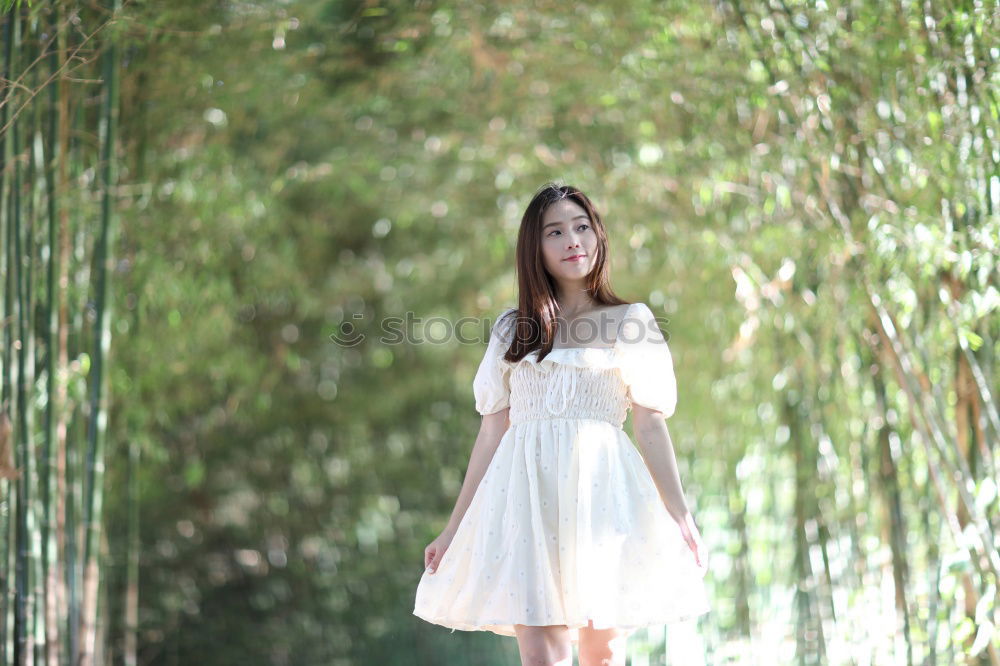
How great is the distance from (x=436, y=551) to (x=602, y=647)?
36 centimetres

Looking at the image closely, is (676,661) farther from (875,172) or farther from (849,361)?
(875,172)

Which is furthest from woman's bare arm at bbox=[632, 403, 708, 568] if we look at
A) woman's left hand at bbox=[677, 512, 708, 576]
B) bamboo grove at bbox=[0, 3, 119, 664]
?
bamboo grove at bbox=[0, 3, 119, 664]

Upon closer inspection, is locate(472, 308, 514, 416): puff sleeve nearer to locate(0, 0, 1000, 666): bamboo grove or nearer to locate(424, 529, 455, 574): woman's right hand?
locate(424, 529, 455, 574): woman's right hand

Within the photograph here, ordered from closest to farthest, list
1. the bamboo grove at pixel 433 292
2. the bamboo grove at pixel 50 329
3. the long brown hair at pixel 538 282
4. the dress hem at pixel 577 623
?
the dress hem at pixel 577 623, the long brown hair at pixel 538 282, the bamboo grove at pixel 50 329, the bamboo grove at pixel 433 292

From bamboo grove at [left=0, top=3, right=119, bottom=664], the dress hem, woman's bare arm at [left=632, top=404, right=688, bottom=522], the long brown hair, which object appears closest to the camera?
the dress hem

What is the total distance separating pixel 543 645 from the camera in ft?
6.49

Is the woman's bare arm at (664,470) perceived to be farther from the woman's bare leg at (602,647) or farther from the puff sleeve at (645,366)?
the woman's bare leg at (602,647)

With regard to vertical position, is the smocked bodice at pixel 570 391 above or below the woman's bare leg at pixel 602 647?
above

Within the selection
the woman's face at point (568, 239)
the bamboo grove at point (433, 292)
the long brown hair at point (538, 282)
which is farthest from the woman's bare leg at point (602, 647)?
the bamboo grove at point (433, 292)

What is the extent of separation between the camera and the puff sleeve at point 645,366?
7.00ft

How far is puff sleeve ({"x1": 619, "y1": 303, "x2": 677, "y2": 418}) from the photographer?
7.00 ft

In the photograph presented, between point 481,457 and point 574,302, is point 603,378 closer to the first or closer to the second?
point 574,302

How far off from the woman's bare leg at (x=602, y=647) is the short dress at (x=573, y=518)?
3cm

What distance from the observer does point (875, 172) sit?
3.04 meters
